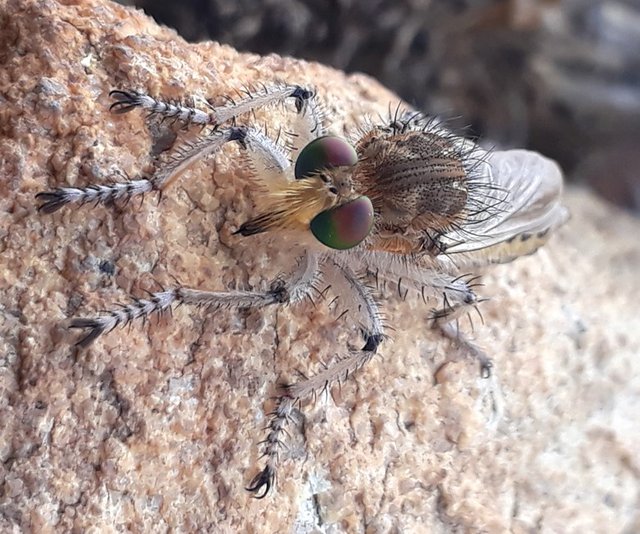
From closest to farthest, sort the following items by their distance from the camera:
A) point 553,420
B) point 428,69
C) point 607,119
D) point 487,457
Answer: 1. point 487,457
2. point 553,420
3. point 428,69
4. point 607,119

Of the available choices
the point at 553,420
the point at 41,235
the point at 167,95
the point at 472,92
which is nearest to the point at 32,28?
the point at 167,95

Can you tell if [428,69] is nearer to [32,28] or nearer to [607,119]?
[607,119]

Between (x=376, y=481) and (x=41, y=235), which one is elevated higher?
(x=41, y=235)

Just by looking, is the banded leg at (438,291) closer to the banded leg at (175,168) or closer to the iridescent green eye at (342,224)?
the iridescent green eye at (342,224)

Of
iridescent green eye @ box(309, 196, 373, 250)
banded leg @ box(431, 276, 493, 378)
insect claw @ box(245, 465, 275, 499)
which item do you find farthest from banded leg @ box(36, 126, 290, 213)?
insect claw @ box(245, 465, 275, 499)

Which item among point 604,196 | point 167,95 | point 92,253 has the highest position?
point 167,95

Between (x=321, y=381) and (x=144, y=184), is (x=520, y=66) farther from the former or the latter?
(x=144, y=184)

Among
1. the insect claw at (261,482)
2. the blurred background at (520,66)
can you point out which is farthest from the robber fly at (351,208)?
the blurred background at (520,66)
